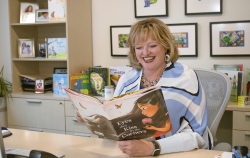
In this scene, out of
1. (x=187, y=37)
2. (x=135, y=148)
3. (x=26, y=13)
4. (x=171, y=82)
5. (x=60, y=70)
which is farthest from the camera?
(x=60, y=70)

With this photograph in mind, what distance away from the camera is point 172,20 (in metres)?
2.73

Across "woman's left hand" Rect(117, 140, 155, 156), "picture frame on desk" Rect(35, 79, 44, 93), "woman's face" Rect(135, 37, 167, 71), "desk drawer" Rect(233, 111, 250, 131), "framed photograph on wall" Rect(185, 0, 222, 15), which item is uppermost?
"framed photograph on wall" Rect(185, 0, 222, 15)

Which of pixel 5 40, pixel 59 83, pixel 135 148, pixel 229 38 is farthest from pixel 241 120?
pixel 5 40

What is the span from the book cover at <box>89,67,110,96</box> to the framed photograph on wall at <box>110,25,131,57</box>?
317 mm

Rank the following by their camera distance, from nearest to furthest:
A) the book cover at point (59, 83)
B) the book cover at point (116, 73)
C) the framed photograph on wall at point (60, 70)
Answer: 1. the book cover at point (116, 73)
2. the book cover at point (59, 83)
3. the framed photograph on wall at point (60, 70)

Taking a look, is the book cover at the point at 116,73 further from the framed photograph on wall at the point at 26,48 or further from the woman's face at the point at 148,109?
the woman's face at the point at 148,109

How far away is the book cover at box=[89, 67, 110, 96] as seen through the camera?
Result: 276cm

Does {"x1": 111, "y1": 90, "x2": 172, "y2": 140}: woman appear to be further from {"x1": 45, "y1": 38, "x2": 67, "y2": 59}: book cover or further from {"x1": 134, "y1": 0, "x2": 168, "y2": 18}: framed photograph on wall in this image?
{"x1": 45, "y1": 38, "x2": 67, "y2": 59}: book cover

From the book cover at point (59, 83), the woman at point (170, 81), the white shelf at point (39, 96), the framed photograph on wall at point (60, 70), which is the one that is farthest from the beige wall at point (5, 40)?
the woman at point (170, 81)

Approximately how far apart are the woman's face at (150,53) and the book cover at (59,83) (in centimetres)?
150

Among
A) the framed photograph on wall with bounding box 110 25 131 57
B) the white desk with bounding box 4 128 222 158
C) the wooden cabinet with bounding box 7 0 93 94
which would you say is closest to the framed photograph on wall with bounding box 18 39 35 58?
the wooden cabinet with bounding box 7 0 93 94

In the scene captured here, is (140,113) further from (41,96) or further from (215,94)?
(41,96)

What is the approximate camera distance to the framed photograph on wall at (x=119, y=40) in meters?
2.92

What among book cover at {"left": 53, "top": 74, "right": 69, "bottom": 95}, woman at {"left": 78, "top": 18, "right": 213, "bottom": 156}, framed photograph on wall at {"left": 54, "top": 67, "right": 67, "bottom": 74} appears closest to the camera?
woman at {"left": 78, "top": 18, "right": 213, "bottom": 156}
